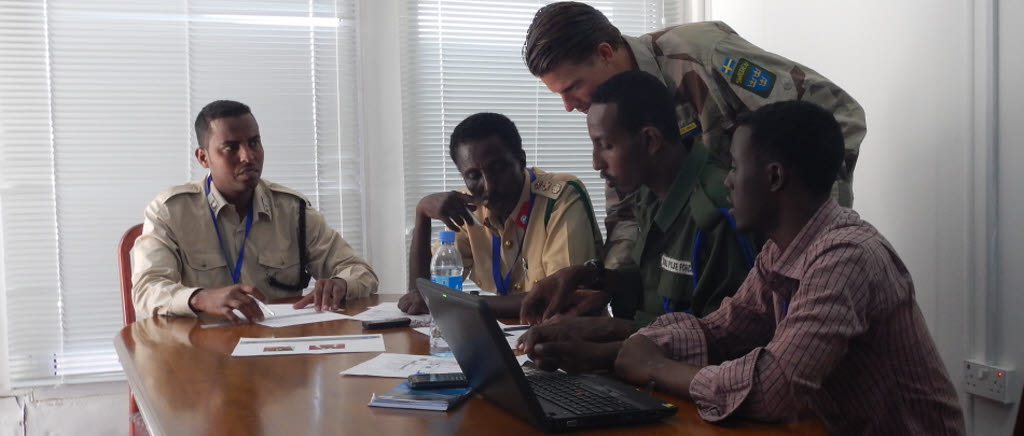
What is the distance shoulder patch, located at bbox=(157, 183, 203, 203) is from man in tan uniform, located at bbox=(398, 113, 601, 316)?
0.80 metres

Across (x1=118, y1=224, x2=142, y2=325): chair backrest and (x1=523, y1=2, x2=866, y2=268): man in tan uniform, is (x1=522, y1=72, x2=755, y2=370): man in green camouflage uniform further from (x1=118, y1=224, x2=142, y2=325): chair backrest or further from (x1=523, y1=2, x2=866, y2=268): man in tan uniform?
(x1=118, y1=224, x2=142, y2=325): chair backrest

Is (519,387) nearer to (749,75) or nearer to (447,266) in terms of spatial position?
(749,75)

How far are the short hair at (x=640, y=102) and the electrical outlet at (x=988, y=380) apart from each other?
1.18 meters

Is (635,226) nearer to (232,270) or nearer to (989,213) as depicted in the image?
(989,213)

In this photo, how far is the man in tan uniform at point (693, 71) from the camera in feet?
7.06

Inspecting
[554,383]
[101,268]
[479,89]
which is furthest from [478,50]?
[554,383]

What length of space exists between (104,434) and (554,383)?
2.76 m

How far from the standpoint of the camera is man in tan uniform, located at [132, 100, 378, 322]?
2.65 metres

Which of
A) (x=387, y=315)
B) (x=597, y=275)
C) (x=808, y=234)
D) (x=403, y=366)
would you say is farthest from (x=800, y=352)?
(x=387, y=315)

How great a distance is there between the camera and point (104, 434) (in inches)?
133

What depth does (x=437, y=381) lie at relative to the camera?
1.35 metres

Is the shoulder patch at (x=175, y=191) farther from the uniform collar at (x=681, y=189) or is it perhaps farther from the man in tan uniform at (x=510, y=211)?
the uniform collar at (x=681, y=189)

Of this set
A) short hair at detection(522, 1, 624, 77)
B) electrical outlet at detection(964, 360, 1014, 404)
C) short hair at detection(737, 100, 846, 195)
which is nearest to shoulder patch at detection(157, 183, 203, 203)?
short hair at detection(522, 1, 624, 77)

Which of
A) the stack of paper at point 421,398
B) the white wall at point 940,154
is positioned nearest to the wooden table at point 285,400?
the stack of paper at point 421,398
